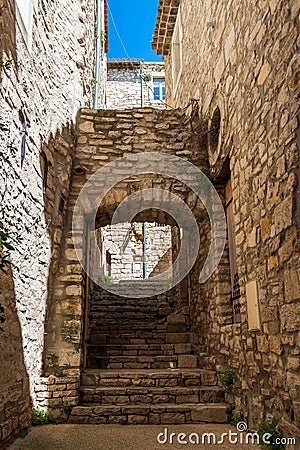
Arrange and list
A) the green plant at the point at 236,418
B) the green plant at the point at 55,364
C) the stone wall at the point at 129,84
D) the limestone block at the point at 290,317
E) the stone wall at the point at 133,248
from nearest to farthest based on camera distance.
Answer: the limestone block at the point at 290,317 → the green plant at the point at 236,418 → the green plant at the point at 55,364 → the stone wall at the point at 133,248 → the stone wall at the point at 129,84

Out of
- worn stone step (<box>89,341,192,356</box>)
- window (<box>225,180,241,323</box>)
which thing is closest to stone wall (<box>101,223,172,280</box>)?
worn stone step (<box>89,341,192,356</box>)

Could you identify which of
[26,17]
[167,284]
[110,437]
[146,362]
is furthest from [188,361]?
[26,17]

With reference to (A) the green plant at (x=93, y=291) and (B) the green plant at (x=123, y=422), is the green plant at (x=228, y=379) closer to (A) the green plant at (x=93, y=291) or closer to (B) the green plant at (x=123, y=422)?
(B) the green plant at (x=123, y=422)

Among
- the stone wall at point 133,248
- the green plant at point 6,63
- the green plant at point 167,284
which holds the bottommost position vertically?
the green plant at point 167,284

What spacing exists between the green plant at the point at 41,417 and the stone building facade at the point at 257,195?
76.3 inches

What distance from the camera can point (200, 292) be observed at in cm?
594

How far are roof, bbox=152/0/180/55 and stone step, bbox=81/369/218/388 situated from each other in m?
7.28

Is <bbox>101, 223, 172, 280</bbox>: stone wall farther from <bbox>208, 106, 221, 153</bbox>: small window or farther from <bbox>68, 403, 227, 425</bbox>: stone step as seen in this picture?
<bbox>68, 403, 227, 425</bbox>: stone step

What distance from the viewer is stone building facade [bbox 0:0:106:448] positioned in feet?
11.1

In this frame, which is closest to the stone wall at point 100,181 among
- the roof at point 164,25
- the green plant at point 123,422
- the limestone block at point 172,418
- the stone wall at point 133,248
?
the green plant at point 123,422

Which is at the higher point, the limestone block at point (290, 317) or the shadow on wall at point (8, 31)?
the shadow on wall at point (8, 31)

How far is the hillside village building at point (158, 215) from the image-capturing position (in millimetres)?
3139

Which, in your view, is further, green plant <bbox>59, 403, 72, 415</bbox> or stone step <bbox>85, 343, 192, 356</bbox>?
stone step <bbox>85, 343, 192, 356</bbox>

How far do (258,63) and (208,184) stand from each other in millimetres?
2093
